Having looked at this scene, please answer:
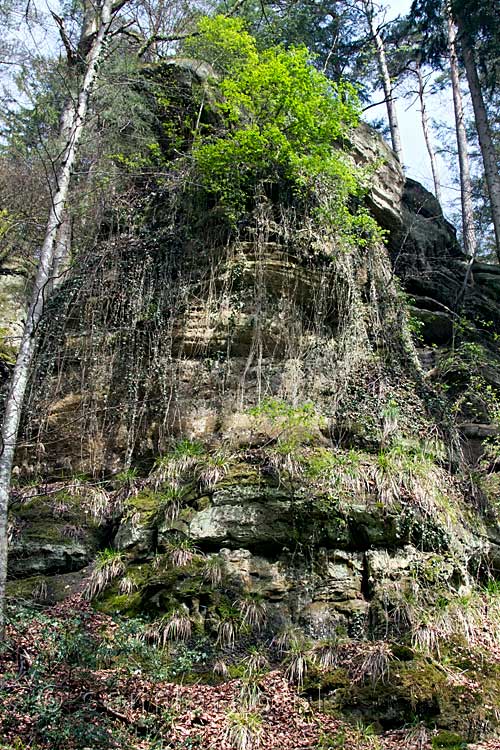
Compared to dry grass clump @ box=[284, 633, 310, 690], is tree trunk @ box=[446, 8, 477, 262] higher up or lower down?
higher up

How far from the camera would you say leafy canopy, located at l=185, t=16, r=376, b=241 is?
25.4 ft

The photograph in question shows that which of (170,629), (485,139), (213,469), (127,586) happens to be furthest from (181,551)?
(485,139)

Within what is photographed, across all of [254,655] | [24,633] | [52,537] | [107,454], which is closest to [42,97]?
[107,454]

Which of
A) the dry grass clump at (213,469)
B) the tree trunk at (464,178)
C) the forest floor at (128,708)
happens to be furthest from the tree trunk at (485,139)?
the forest floor at (128,708)

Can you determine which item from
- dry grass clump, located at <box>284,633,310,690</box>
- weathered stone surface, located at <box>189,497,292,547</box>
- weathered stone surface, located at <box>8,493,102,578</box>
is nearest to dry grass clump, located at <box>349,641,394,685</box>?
dry grass clump, located at <box>284,633,310,690</box>

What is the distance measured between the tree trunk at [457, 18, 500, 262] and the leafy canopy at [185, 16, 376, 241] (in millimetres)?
3979

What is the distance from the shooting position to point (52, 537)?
620 centimetres

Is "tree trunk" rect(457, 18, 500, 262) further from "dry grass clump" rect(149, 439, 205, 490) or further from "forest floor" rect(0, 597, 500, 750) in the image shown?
"forest floor" rect(0, 597, 500, 750)

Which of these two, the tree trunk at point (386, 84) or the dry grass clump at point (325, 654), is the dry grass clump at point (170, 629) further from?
the tree trunk at point (386, 84)

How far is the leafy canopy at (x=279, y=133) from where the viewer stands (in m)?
7.73

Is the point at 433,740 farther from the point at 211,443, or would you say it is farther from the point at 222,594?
the point at 211,443

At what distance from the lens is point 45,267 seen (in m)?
6.28

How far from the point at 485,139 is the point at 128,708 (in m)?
11.4

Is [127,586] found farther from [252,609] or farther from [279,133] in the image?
[279,133]
